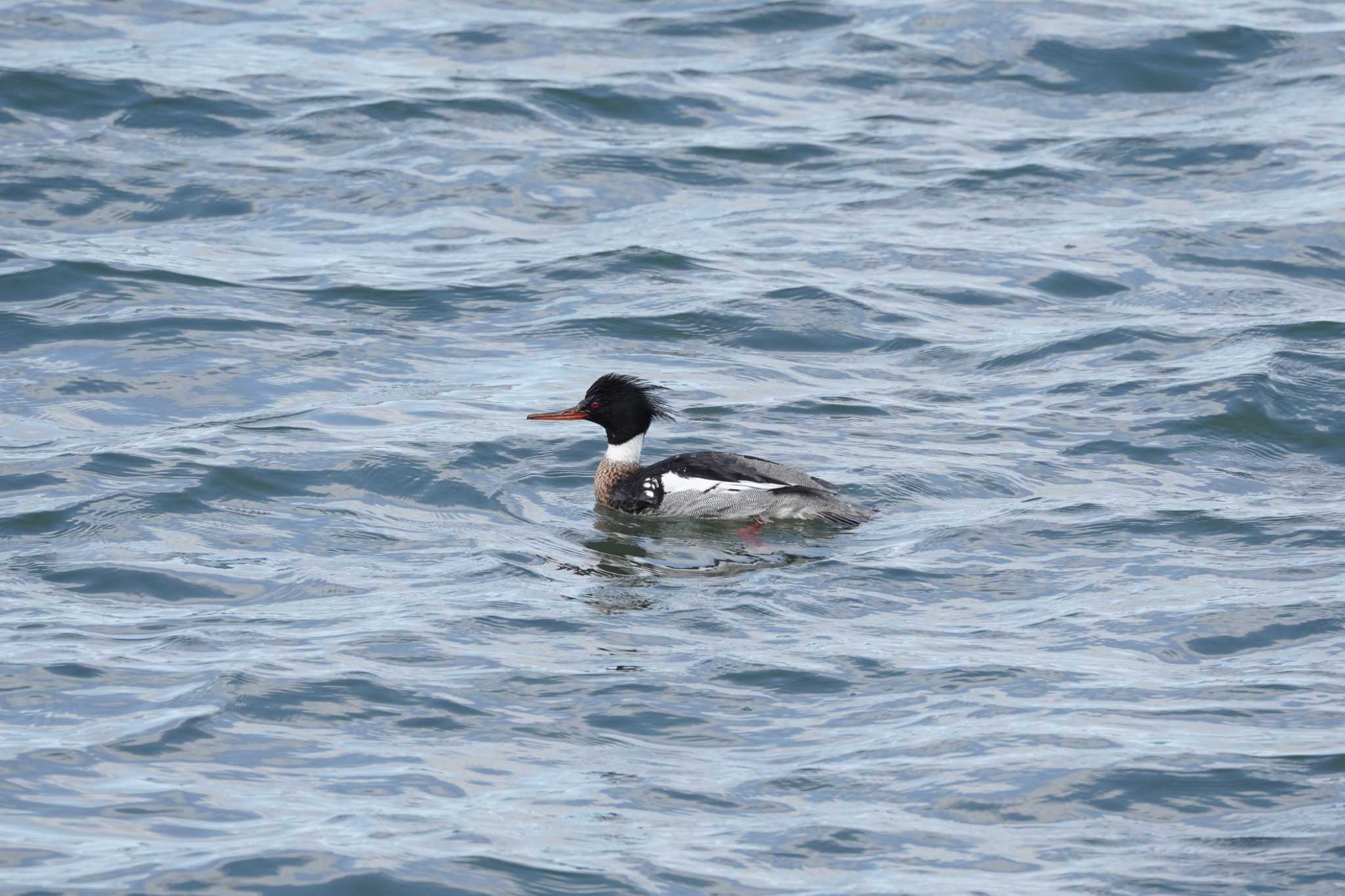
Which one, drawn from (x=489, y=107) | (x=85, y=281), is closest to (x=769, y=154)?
(x=489, y=107)

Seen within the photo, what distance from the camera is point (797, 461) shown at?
1302 cm

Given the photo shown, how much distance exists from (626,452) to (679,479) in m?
0.80

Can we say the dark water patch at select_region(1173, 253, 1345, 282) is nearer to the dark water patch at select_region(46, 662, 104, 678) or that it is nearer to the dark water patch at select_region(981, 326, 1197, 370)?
the dark water patch at select_region(981, 326, 1197, 370)

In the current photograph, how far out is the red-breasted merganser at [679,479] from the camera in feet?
38.7

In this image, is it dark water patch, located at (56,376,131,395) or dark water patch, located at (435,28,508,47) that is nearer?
dark water patch, located at (56,376,131,395)

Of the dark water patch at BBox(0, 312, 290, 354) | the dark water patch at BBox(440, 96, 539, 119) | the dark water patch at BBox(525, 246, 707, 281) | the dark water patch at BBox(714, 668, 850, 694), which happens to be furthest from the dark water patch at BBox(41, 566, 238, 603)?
the dark water patch at BBox(440, 96, 539, 119)

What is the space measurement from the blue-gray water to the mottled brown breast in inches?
5.9

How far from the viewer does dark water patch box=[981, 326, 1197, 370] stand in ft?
48.6

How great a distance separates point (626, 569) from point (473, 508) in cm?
126

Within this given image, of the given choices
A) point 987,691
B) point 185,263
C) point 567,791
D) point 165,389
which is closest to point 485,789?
point 567,791

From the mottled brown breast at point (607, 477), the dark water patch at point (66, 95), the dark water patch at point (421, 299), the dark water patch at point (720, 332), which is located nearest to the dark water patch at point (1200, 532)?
the mottled brown breast at point (607, 477)

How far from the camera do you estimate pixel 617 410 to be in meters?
A: 13.0

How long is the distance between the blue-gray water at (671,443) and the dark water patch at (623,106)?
86 millimetres

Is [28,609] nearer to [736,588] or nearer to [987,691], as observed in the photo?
[736,588]
